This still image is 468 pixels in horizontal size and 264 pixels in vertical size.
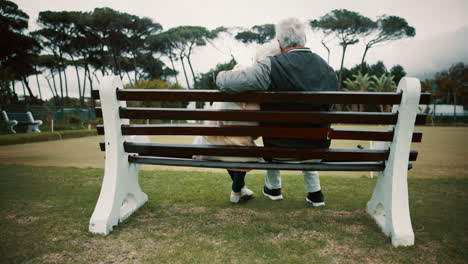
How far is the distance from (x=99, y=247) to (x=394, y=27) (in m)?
49.5

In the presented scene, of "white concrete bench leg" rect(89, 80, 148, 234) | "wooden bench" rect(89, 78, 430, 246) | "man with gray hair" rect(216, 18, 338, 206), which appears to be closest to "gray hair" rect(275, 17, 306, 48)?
"man with gray hair" rect(216, 18, 338, 206)

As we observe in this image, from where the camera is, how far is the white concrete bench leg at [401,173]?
1980 mm

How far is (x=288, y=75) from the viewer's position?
86.7 inches

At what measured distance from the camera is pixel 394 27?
143 feet

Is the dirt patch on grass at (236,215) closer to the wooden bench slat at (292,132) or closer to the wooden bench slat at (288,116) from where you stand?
the wooden bench slat at (292,132)

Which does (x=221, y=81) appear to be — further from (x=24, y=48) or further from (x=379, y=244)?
(x=24, y=48)

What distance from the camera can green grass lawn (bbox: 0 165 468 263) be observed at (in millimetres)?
1881

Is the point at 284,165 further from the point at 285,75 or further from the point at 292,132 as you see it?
the point at 285,75

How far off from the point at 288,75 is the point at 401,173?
982 millimetres

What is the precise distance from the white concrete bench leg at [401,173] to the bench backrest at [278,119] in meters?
0.03

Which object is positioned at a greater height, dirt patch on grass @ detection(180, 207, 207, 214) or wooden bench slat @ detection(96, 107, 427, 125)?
wooden bench slat @ detection(96, 107, 427, 125)

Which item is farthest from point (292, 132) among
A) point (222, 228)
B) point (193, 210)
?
point (193, 210)

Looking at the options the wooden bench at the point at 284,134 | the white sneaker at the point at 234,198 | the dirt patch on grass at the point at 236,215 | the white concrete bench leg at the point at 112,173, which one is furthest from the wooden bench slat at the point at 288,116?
the white sneaker at the point at 234,198

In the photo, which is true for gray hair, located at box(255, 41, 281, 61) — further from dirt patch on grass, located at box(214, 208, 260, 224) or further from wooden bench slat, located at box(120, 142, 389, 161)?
dirt patch on grass, located at box(214, 208, 260, 224)
